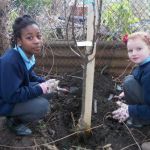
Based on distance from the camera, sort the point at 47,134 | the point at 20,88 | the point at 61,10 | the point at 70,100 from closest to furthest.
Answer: the point at 20,88 → the point at 47,134 → the point at 70,100 → the point at 61,10

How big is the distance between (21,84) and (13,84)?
17 cm

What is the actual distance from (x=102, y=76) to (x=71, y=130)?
3.50 ft

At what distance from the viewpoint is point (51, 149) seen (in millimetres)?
2561

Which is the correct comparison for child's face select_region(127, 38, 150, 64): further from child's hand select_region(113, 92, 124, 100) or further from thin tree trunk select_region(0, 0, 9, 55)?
thin tree trunk select_region(0, 0, 9, 55)

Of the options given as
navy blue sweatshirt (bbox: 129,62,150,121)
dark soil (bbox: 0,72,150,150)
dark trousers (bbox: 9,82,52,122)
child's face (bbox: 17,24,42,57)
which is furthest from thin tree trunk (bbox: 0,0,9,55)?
navy blue sweatshirt (bbox: 129,62,150,121)

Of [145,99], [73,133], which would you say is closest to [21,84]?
[73,133]

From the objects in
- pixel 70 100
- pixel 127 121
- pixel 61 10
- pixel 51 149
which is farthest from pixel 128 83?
pixel 61 10

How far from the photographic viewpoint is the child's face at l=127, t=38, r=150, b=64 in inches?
101

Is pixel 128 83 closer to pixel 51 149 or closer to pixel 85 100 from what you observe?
pixel 85 100

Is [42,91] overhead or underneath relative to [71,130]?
overhead

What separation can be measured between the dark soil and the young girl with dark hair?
104 mm

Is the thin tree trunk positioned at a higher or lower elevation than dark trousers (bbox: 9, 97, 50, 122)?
higher

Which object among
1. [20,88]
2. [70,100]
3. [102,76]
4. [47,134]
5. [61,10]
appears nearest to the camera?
[20,88]

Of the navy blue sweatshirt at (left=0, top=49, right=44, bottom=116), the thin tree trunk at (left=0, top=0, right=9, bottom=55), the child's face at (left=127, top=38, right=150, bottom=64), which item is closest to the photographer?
the navy blue sweatshirt at (left=0, top=49, right=44, bottom=116)
